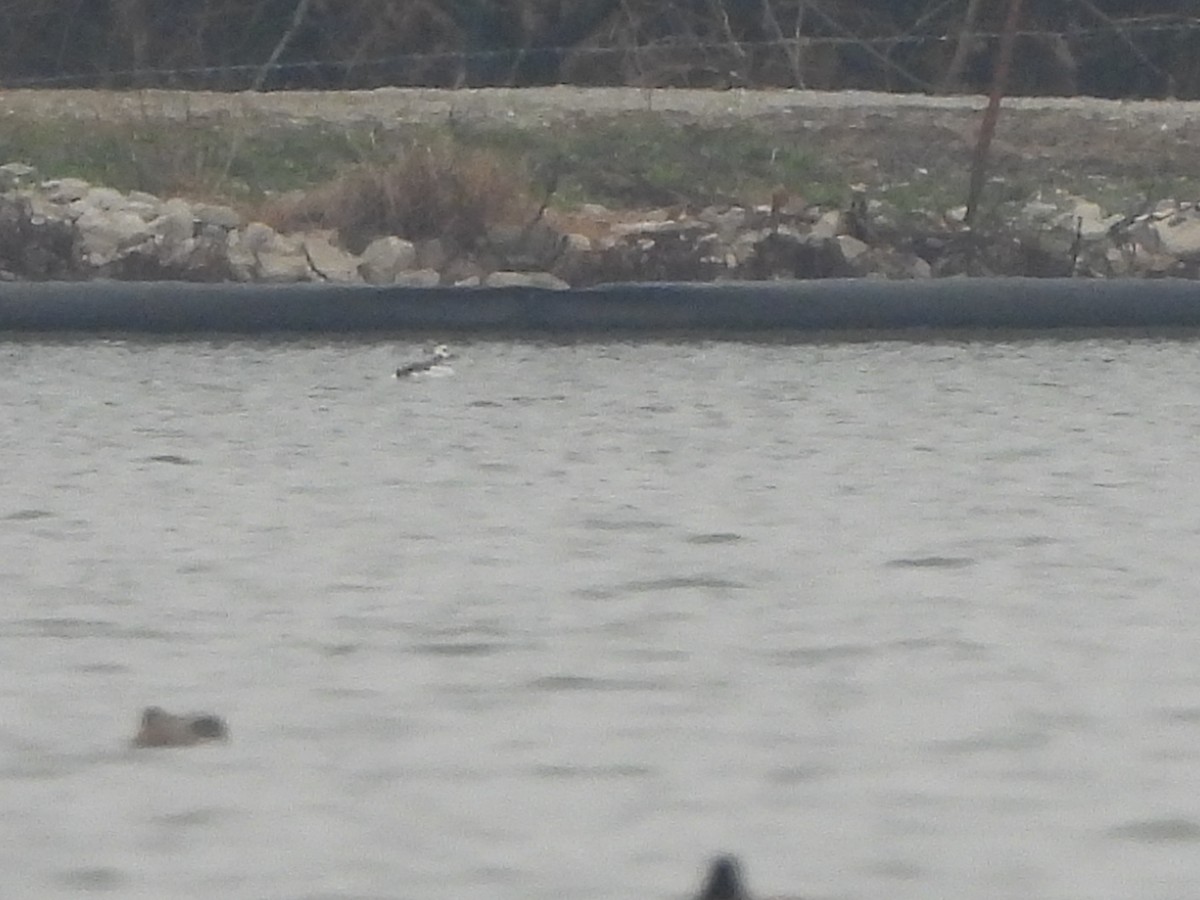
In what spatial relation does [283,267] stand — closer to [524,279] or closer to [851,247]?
[524,279]

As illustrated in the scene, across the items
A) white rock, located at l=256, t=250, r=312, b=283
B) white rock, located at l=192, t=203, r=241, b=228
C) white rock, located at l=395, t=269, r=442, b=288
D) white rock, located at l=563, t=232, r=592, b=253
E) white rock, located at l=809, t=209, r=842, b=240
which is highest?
white rock, located at l=809, t=209, r=842, b=240

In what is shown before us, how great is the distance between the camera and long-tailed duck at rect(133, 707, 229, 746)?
568cm

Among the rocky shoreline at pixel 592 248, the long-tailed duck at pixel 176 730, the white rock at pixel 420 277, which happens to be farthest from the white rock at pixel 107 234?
the long-tailed duck at pixel 176 730

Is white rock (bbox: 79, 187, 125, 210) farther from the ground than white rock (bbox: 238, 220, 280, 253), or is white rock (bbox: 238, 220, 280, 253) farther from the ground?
white rock (bbox: 79, 187, 125, 210)

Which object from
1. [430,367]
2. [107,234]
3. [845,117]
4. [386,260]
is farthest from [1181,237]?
[430,367]

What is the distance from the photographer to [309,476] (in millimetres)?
10031

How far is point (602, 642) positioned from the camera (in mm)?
6805

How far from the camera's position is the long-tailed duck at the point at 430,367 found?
13133mm

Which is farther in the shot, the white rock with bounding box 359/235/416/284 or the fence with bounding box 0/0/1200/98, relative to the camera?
the fence with bounding box 0/0/1200/98

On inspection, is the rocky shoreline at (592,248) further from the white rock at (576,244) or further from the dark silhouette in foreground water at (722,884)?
the dark silhouette in foreground water at (722,884)

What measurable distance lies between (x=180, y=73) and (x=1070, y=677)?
797 inches

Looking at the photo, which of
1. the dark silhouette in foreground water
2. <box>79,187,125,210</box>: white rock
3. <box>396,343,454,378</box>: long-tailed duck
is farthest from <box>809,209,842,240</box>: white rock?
the dark silhouette in foreground water

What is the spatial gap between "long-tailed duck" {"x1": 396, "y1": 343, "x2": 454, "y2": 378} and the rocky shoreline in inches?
109

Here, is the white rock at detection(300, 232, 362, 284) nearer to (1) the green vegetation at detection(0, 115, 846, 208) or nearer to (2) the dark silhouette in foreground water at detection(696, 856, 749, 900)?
(1) the green vegetation at detection(0, 115, 846, 208)
